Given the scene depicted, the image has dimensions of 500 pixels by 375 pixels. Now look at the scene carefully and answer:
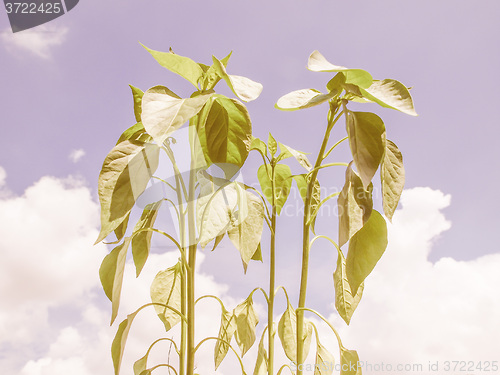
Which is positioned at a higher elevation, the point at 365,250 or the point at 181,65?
the point at 181,65

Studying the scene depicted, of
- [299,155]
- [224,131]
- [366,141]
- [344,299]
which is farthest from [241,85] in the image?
[344,299]

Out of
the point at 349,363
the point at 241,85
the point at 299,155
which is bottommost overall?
the point at 349,363

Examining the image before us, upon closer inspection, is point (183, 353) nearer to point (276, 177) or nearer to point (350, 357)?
point (350, 357)

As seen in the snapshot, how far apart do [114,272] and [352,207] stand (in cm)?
42

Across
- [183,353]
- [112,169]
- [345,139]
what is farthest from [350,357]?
[112,169]

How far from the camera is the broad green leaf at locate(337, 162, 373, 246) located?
730mm

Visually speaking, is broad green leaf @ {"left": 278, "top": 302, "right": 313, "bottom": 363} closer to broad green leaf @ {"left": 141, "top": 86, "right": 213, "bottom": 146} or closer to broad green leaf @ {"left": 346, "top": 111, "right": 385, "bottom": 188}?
broad green leaf @ {"left": 346, "top": 111, "right": 385, "bottom": 188}

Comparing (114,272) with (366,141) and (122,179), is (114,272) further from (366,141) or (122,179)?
(366,141)

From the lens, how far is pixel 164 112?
24.8 inches

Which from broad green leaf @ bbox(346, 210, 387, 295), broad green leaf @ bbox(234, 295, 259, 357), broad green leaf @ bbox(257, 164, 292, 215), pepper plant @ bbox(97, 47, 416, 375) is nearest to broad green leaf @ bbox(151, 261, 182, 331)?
pepper plant @ bbox(97, 47, 416, 375)

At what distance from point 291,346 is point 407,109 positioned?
0.52 meters

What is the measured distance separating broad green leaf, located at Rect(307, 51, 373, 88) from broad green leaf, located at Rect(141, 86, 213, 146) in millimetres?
194

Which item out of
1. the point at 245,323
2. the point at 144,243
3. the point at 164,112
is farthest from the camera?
the point at 245,323

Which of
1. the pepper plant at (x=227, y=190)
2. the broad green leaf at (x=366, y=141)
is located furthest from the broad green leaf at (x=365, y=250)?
the broad green leaf at (x=366, y=141)
